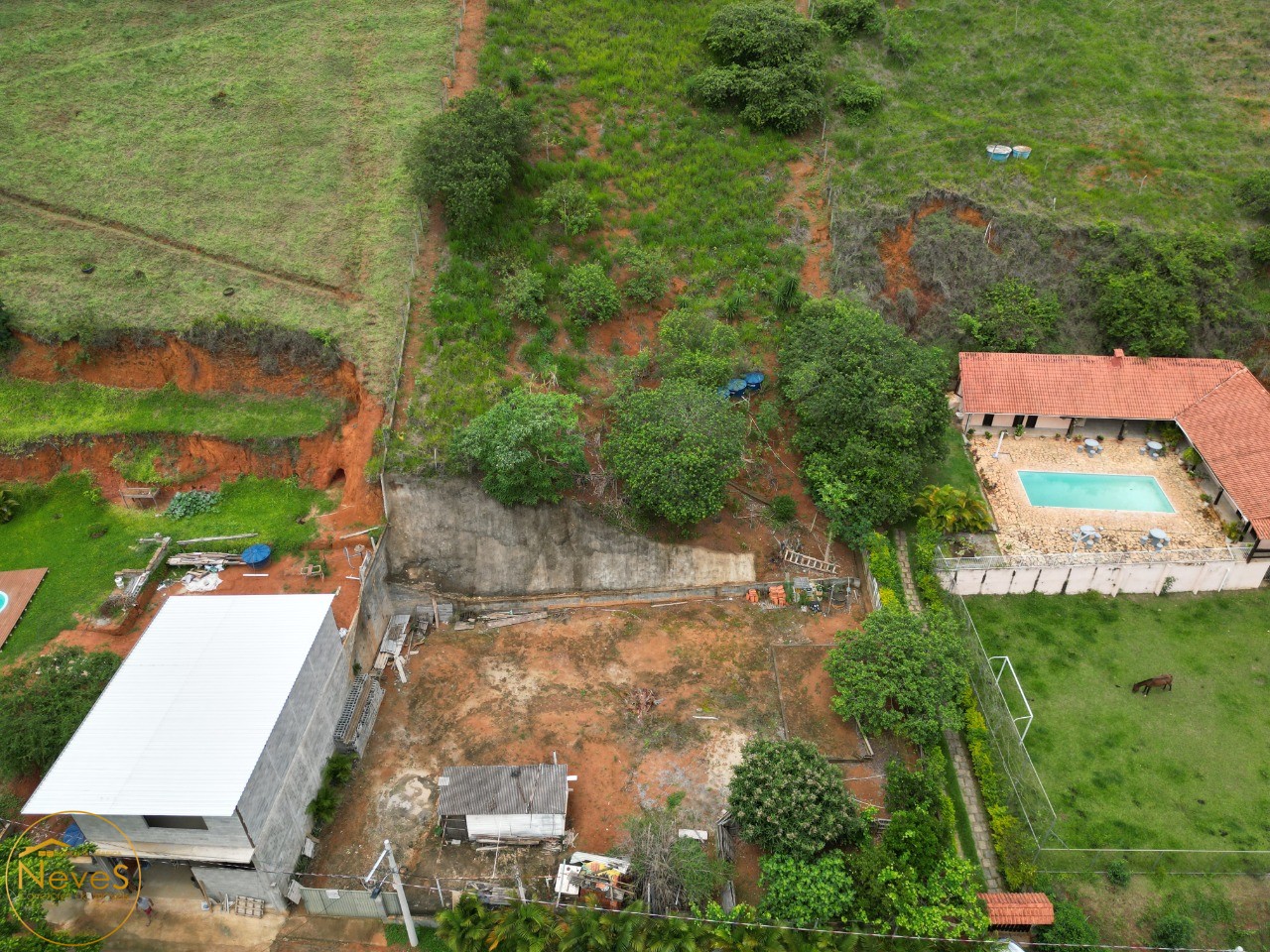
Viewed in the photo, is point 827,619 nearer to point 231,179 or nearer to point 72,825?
point 72,825

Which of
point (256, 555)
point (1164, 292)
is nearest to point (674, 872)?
point (256, 555)

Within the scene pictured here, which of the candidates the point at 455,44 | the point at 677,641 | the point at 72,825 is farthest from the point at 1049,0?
the point at 72,825

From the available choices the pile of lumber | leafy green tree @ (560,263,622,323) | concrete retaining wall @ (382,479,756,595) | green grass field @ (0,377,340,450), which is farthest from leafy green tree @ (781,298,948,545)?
the pile of lumber

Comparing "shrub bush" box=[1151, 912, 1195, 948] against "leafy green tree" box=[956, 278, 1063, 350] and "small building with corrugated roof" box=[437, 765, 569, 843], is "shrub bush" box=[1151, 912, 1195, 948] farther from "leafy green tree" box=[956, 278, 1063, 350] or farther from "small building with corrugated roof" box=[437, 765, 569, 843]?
"leafy green tree" box=[956, 278, 1063, 350]

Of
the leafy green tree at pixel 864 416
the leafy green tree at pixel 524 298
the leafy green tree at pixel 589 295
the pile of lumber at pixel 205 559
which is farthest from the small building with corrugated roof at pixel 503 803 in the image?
the leafy green tree at pixel 589 295

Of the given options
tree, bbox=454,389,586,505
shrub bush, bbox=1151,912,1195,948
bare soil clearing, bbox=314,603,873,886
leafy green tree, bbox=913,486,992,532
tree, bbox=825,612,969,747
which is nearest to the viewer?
shrub bush, bbox=1151,912,1195,948

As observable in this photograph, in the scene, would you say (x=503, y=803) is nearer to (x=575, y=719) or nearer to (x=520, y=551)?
(x=575, y=719)
